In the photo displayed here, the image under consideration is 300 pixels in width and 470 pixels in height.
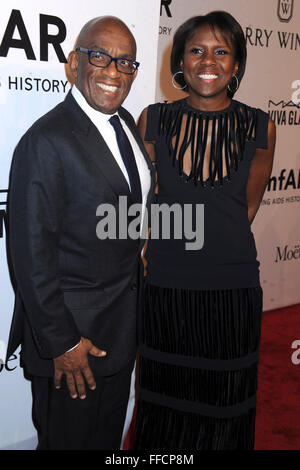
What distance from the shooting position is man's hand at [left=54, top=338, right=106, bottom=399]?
1.66 meters

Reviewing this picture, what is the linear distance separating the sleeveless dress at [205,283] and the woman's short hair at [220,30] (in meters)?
→ 0.18

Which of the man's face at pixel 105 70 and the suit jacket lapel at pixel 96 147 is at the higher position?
the man's face at pixel 105 70

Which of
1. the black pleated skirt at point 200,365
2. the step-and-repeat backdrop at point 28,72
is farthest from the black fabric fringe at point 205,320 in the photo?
the step-and-repeat backdrop at point 28,72

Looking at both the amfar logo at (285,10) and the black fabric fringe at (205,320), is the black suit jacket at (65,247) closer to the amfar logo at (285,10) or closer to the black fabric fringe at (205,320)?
the black fabric fringe at (205,320)

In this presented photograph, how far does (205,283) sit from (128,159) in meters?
0.61

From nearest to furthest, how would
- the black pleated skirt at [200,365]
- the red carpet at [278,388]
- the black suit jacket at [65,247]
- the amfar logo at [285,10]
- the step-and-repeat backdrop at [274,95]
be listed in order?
the black suit jacket at [65,247] → the black pleated skirt at [200,365] → the red carpet at [278,388] → the step-and-repeat backdrop at [274,95] → the amfar logo at [285,10]

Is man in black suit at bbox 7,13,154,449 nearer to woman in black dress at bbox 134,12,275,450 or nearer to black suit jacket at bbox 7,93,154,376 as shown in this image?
black suit jacket at bbox 7,93,154,376

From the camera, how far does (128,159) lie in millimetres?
1739

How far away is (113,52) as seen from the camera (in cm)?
167

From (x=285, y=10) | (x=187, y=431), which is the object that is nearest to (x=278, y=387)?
(x=187, y=431)

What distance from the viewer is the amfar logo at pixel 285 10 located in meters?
4.57

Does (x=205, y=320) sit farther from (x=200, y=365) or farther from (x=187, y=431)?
(x=187, y=431)

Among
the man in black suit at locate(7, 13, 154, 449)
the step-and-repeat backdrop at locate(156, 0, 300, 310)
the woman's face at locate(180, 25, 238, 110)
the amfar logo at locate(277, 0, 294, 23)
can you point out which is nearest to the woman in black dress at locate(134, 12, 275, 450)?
the woman's face at locate(180, 25, 238, 110)

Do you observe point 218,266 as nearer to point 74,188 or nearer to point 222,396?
point 222,396
